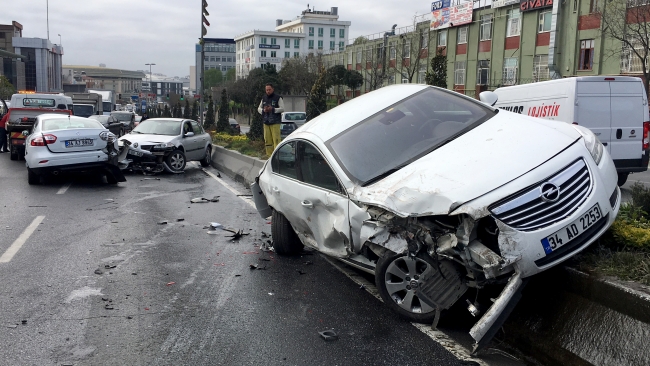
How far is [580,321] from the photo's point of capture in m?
4.21

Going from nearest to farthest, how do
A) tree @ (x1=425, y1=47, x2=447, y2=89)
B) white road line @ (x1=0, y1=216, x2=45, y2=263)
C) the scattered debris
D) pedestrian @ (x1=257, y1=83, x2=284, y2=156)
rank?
the scattered debris < white road line @ (x1=0, y1=216, x2=45, y2=263) < pedestrian @ (x1=257, y1=83, x2=284, y2=156) < tree @ (x1=425, y1=47, x2=447, y2=89)

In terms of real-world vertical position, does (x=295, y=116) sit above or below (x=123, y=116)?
above

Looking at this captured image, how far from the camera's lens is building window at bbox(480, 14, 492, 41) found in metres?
47.2

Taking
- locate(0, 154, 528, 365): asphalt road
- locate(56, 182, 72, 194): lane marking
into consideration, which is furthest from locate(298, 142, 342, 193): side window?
locate(56, 182, 72, 194): lane marking

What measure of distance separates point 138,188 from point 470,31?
1617 inches

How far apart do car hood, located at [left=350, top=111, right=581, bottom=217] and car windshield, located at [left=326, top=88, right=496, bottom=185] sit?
0.65ft

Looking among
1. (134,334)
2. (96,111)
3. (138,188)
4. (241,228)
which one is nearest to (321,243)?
(134,334)

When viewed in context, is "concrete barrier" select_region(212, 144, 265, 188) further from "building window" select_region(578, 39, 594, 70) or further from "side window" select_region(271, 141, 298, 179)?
"building window" select_region(578, 39, 594, 70)

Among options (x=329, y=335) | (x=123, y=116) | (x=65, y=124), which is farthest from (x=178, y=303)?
(x=123, y=116)

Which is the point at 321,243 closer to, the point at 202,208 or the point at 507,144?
the point at 507,144

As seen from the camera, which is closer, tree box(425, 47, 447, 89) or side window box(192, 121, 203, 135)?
side window box(192, 121, 203, 135)

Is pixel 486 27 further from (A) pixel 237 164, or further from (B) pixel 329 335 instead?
(B) pixel 329 335

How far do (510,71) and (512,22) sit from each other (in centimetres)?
353

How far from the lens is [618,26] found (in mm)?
32375
